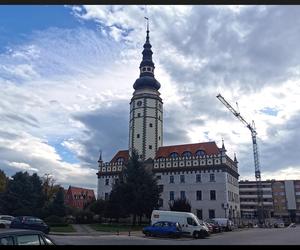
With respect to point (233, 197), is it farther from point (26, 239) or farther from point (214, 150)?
point (26, 239)

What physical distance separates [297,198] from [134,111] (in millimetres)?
71637

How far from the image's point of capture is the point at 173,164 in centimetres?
5991

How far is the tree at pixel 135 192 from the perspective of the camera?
44.9m

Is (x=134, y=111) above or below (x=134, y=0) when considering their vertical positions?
above

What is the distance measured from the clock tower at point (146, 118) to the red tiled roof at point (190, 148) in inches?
49.5

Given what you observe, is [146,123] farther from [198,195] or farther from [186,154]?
[198,195]

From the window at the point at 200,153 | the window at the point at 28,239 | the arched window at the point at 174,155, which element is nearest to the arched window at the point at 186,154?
the arched window at the point at 174,155

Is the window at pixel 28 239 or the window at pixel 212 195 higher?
the window at pixel 212 195

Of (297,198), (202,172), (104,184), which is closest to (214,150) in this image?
(202,172)

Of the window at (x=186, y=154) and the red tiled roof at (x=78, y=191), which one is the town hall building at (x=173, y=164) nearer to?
the window at (x=186, y=154)

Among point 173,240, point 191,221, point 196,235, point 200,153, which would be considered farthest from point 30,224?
point 200,153

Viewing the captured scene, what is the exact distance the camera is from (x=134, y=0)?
2670mm

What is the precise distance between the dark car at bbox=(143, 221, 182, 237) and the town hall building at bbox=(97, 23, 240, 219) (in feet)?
91.3

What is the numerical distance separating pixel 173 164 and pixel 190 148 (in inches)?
170
